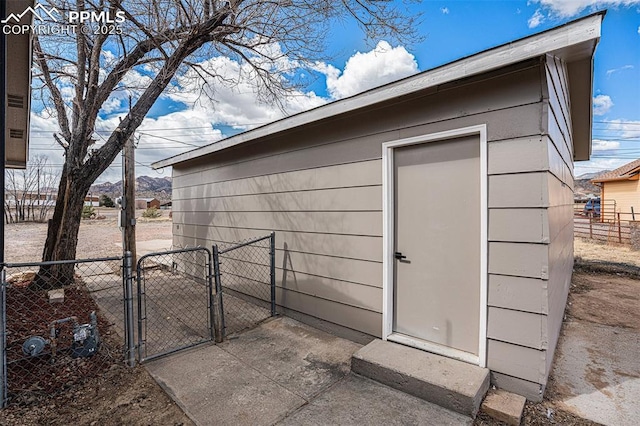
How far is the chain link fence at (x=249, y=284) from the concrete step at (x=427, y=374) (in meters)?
1.70

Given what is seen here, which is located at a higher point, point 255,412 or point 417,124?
point 417,124

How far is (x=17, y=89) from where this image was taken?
8.48 ft

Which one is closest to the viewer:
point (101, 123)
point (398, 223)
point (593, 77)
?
point (398, 223)

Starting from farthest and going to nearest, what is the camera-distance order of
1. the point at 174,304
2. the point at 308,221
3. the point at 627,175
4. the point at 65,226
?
the point at 627,175
the point at 65,226
the point at 174,304
the point at 308,221

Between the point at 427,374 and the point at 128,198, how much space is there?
651 cm

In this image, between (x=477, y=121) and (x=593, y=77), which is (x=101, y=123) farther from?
(x=593, y=77)

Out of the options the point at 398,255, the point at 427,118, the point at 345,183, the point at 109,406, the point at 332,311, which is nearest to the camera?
the point at 109,406

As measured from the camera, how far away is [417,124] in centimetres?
271

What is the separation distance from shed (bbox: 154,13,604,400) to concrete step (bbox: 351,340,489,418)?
0.47 ft

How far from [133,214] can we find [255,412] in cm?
576

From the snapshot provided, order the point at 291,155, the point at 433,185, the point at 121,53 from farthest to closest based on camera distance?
the point at 121,53
the point at 291,155
the point at 433,185

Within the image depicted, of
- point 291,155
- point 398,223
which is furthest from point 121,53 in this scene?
point 398,223

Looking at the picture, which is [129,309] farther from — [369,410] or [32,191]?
[32,191]

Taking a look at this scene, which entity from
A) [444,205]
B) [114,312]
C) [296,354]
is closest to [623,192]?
[444,205]
